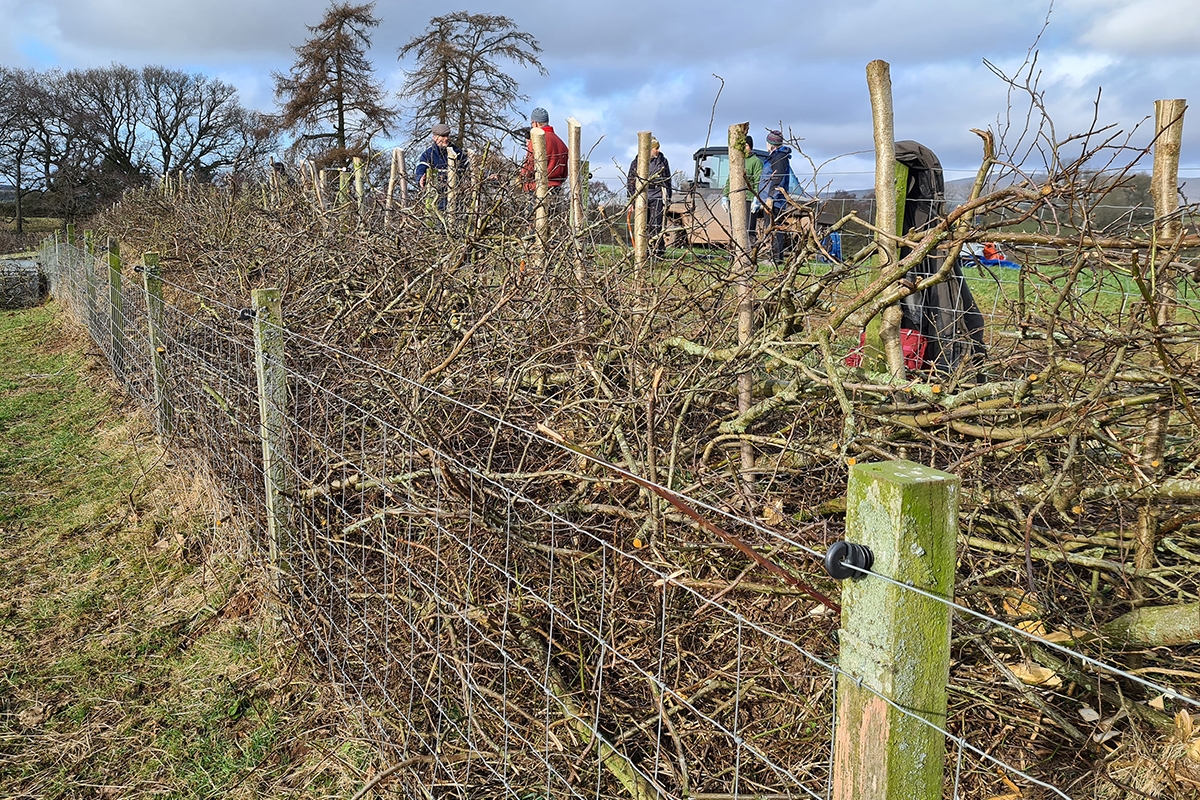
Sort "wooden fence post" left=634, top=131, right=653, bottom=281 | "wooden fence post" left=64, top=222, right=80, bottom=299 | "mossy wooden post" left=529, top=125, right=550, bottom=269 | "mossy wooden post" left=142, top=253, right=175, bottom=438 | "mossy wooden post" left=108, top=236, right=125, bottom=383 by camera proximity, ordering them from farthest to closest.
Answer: "wooden fence post" left=64, top=222, right=80, bottom=299 < "mossy wooden post" left=108, top=236, right=125, bottom=383 < "mossy wooden post" left=142, top=253, right=175, bottom=438 < "mossy wooden post" left=529, top=125, right=550, bottom=269 < "wooden fence post" left=634, top=131, right=653, bottom=281

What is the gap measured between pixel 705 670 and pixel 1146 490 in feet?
4.50

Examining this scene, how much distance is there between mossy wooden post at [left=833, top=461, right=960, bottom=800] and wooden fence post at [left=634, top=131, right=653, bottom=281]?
2.56 metres

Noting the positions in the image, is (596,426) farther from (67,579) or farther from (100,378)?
(100,378)

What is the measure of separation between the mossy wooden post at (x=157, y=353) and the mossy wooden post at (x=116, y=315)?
164cm

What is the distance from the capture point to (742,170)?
341 cm

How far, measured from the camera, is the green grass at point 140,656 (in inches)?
110

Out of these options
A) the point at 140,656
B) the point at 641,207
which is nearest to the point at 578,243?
the point at 641,207

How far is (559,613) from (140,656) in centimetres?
239

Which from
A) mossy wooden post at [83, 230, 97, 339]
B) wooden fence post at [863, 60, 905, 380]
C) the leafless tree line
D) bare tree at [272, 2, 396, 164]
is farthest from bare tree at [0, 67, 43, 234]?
wooden fence post at [863, 60, 905, 380]

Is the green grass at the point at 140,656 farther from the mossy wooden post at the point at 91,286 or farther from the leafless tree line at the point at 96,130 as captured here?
the leafless tree line at the point at 96,130

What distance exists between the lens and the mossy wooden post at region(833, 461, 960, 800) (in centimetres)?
110

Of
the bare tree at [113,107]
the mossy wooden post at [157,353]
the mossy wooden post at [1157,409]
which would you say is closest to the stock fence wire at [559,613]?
the mossy wooden post at [1157,409]

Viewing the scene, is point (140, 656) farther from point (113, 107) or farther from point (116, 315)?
point (113, 107)

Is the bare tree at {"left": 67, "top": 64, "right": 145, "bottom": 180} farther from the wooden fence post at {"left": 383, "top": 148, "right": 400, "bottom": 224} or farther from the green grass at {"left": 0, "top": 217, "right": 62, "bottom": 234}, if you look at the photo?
the wooden fence post at {"left": 383, "top": 148, "right": 400, "bottom": 224}
